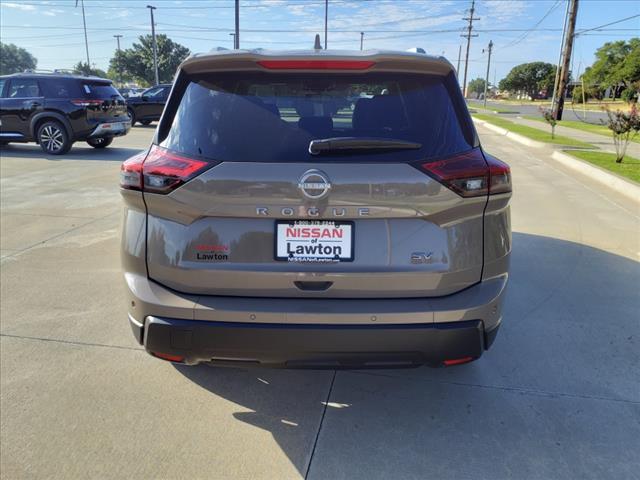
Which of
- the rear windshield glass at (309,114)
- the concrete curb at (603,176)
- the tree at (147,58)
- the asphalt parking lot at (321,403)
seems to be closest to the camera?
the rear windshield glass at (309,114)

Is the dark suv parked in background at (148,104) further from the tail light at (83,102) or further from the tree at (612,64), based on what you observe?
the tree at (612,64)

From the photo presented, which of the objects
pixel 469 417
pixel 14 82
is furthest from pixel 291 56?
pixel 14 82

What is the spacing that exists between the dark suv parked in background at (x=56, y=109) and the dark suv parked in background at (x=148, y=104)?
8.31m

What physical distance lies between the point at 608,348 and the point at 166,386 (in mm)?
3032

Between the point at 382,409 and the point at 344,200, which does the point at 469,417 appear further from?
the point at 344,200

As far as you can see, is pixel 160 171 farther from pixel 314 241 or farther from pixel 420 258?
pixel 420 258

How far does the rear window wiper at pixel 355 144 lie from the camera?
215 cm

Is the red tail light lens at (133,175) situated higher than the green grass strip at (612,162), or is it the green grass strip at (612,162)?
the red tail light lens at (133,175)

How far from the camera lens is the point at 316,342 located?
2160 mm

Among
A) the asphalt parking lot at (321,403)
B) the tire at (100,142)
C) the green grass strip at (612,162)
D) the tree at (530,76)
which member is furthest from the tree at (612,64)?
the asphalt parking lot at (321,403)

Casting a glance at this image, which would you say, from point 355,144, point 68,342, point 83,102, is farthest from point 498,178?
point 83,102

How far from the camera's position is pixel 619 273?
485cm

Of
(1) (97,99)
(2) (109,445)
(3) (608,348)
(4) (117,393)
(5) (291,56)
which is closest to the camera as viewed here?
(5) (291,56)

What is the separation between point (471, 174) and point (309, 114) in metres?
0.81
